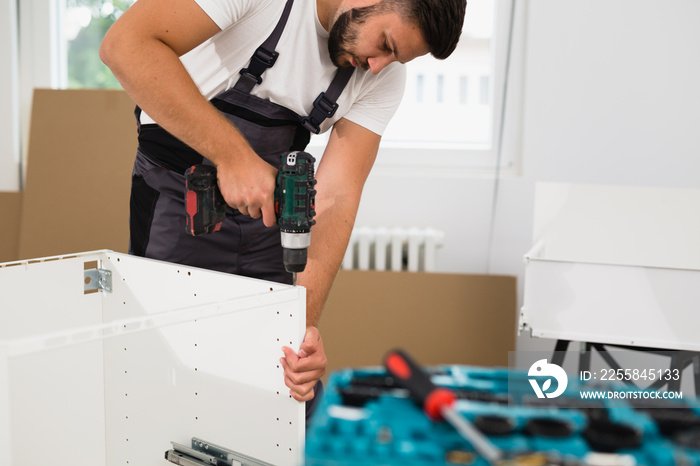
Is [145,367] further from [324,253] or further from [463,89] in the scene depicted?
[463,89]

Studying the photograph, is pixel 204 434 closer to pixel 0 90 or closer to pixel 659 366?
pixel 659 366

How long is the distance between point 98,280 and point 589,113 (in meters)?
2.13

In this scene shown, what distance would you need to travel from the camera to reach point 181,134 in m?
1.18

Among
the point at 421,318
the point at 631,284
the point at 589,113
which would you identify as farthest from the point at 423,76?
the point at 631,284

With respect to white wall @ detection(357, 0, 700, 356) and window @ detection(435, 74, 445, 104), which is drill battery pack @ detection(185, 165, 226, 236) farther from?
window @ detection(435, 74, 445, 104)

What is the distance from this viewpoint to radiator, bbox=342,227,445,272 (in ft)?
8.86

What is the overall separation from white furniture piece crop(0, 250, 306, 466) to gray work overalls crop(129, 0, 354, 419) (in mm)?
157

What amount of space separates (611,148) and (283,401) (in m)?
2.12

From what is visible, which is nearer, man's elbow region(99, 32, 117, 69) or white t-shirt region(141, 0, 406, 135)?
man's elbow region(99, 32, 117, 69)

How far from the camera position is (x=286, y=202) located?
1118mm

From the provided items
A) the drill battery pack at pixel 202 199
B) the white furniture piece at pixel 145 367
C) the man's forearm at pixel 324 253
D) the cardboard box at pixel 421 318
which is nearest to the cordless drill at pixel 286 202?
the drill battery pack at pixel 202 199

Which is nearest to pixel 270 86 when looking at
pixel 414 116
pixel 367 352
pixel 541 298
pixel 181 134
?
pixel 181 134

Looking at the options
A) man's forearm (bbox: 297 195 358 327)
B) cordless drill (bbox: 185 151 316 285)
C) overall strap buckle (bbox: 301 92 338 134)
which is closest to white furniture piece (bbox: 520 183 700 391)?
man's forearm (bbox: 297 195 358 327)

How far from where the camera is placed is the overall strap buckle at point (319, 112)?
1400 millimetres
